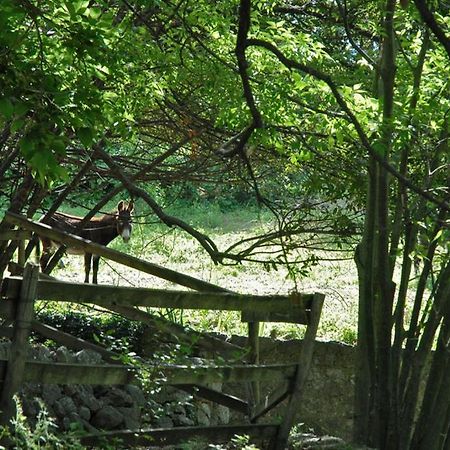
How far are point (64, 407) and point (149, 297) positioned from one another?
92.3 inches

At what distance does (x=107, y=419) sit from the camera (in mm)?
7996

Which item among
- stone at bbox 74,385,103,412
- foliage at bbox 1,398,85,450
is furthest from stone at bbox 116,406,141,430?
foliage at bbox 1,398,85,450

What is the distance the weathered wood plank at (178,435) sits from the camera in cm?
572

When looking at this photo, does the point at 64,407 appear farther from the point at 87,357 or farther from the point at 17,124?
the point at 17,124

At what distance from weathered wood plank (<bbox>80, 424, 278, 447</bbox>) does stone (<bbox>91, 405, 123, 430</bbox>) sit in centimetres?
185

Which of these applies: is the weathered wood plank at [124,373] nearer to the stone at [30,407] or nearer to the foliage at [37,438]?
the foliage at [37,438]

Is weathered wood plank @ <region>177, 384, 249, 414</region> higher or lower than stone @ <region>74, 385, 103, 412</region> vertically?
higher

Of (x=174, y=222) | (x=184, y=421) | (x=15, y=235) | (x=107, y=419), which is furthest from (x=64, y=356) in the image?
(x=174, y=222)

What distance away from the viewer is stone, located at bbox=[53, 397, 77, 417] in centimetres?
778

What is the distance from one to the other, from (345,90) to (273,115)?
2.51ft

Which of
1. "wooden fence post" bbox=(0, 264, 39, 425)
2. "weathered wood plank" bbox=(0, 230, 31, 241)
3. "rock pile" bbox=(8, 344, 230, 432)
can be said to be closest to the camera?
"wooden fence post" bbox=(0, 264, 39, 425)

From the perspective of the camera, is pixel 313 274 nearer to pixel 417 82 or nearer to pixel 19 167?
pixel 19 167

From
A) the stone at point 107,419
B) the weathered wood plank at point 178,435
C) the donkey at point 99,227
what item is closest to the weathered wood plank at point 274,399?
the weathered wood plank at point 178,435

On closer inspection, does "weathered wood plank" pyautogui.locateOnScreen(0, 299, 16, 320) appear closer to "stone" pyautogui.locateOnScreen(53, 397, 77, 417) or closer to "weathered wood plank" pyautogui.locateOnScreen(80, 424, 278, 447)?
"weathered wood plank" pyautogui.locateOnScreen(80, 424, 278, 447)
